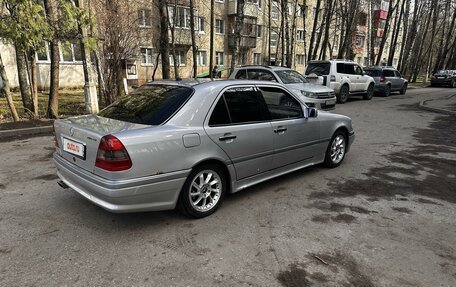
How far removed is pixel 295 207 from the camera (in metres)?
4.19

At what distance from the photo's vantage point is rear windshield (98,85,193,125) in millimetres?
3613

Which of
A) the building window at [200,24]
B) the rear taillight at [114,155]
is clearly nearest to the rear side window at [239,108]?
Result: the rear taillight at [114,155]

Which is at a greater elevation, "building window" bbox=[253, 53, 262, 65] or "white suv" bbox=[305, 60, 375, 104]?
"building window" bbox=[253, 53, 262, 65]

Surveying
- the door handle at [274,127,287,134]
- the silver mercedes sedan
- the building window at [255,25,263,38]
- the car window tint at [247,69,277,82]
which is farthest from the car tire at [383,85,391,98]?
the building window at [255,25,263,38]

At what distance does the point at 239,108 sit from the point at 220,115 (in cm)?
35

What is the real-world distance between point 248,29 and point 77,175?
33.0 metres

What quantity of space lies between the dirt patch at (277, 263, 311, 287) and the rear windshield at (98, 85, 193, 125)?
6.27 feet

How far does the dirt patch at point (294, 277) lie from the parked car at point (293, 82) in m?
9.06

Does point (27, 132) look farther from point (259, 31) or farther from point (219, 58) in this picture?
point (259, 31)

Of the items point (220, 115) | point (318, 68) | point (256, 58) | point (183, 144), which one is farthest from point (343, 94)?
point (256, 58)

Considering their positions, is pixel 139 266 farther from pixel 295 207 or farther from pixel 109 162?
pixel 295 207

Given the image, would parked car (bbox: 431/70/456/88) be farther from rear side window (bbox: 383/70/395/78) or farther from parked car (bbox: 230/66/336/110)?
parked car (bbox: 230/66/336/110)

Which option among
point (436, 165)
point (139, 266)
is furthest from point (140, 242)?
point (436, 165)

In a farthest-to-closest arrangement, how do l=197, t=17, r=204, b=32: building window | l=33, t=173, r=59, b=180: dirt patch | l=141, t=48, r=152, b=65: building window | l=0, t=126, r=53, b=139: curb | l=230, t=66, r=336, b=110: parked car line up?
l=197, t=17, r=204, b=32: building window, l=141, t=48, r=152, b=65: building window, l=230, t=66, r=336, b=110: parked car, l=0, t=126, r=53, b=139: curb, l=33, t=173, r=59, b=180: dirt patch
